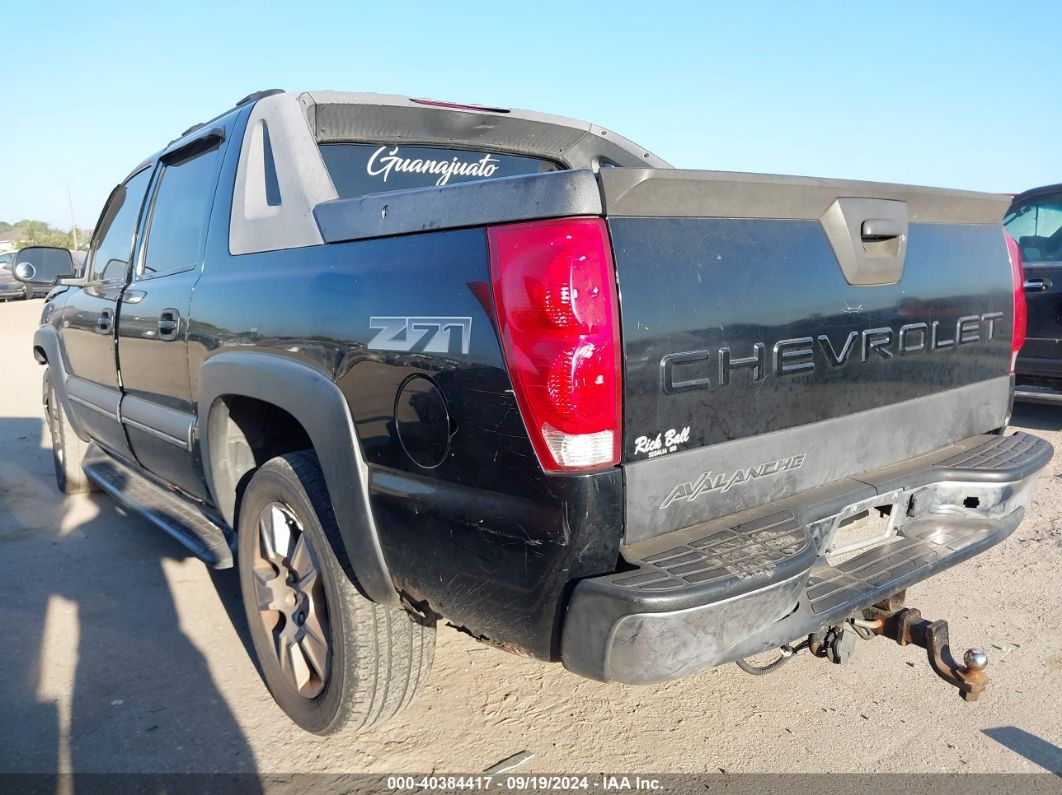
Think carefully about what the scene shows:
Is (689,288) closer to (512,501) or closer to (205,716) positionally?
(512,501)

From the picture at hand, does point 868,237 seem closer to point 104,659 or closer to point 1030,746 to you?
point 1030,746

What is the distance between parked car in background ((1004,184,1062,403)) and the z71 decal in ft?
18.9

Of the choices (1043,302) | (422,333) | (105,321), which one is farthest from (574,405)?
(1043,302)

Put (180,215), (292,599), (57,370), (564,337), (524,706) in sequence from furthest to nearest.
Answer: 1. (57,370)
2. (180,215)
3. (524,706)
4. (292,599)
5. (564,337)

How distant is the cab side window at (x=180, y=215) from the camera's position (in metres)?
3.31

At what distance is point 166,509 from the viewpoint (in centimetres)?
367

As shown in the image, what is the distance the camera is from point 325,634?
2.57 meters

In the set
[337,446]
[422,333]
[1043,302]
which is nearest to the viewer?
[422,333]

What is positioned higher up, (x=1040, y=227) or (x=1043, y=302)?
(x=1040, y=227)

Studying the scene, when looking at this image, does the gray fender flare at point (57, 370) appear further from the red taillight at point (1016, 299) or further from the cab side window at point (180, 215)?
the red taillight at point (1016, 299)

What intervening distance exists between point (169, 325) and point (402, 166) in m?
1.18

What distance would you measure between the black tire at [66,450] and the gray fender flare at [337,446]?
340 cm

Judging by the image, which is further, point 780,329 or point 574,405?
point 780,329

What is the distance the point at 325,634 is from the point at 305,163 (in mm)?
1560
